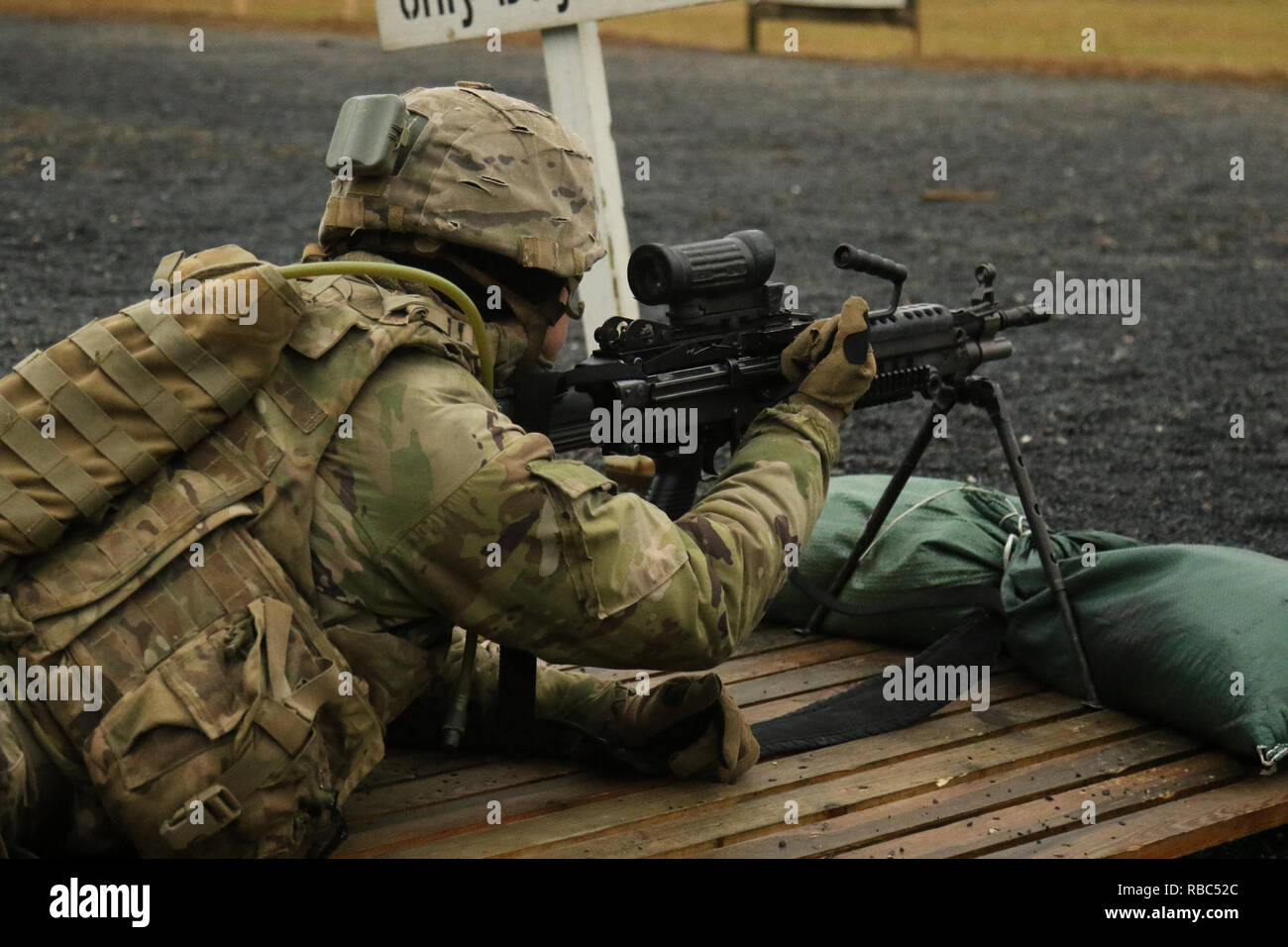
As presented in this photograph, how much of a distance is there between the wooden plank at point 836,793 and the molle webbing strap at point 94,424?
113 cm

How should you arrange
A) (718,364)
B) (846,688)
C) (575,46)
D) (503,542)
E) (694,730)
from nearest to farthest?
(503,542) < (694,730) < (718,364) < (846,688) < (575,46)

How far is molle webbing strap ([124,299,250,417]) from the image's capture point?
2.73m

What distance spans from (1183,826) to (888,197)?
9894mm

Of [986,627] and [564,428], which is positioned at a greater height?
[564,428]

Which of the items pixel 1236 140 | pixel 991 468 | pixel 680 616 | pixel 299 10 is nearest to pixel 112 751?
pixel 680 616

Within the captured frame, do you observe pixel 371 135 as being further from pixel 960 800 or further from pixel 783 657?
pixel 783 657

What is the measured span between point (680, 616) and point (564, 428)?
2.03 ft

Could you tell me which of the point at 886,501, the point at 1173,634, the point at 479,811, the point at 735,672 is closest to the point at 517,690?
the point at 479,811

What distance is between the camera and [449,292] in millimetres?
2988

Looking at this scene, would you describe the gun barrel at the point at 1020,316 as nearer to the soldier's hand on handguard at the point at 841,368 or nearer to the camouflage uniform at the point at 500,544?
the soldier's hand on handguard at the point at 841,368

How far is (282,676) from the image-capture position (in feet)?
9.07

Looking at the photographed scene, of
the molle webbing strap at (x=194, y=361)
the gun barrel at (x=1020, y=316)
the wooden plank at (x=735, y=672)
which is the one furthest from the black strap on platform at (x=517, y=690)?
the gun barrel at (x=1020, y=316)

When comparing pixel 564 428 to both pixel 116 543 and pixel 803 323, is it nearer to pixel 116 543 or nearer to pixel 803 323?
pixel 803 323

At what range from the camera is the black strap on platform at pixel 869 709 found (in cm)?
385
